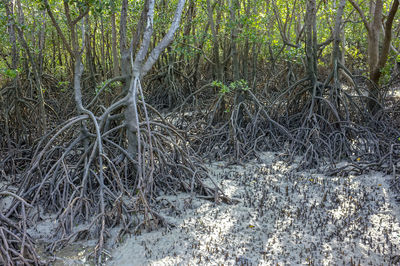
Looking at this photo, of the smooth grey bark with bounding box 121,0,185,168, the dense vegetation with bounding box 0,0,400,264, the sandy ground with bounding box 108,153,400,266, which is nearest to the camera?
the sandy ground with bounding box 108,153,400,266

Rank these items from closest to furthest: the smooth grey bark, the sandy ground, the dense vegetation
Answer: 1. the sandy ground
2. the dense vegetation
3. the smooth grey bark

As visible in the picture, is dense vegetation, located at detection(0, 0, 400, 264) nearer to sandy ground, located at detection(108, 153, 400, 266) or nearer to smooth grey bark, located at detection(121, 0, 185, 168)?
smooth grey bark, located at detection(121, 0, 185, 168)

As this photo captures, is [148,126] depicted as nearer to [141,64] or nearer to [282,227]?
[141,64]

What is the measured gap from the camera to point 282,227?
3623 mm

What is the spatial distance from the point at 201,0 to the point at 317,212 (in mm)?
5428

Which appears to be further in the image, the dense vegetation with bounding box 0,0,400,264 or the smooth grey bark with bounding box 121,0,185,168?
the smooth grey bark with bounding box 121,0,185,168

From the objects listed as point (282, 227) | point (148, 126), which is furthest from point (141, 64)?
point (282, 227)

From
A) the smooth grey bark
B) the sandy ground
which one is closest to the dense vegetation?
the smooth grey bark

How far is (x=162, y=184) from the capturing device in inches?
175

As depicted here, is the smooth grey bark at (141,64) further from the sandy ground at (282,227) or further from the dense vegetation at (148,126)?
the sandy ground at (282,227)

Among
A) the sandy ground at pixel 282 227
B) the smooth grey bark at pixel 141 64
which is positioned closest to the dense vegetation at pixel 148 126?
the smooth grey bark at pixel 141 64

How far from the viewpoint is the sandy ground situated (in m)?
3.16

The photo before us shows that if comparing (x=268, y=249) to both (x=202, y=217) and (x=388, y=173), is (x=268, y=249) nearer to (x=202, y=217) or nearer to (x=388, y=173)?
(x=202, y=217)

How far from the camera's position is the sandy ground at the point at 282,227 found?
316 cm
